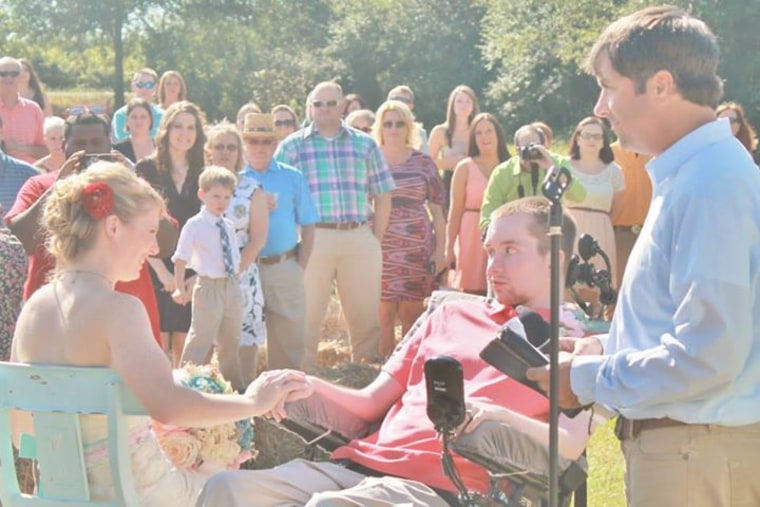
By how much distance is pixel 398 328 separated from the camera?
10.2 metres

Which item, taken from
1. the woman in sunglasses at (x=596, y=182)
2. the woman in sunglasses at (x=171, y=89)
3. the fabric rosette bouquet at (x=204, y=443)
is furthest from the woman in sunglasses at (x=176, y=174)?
the woman in sunglasses at (x=171, y=89)

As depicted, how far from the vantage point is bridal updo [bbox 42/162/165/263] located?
3.67m

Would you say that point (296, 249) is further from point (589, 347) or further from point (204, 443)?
Result: point (589, 347)

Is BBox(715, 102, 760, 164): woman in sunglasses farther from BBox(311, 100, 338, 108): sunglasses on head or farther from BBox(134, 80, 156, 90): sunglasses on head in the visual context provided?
BBox(134, 80, 156, 90): sunglasses on head

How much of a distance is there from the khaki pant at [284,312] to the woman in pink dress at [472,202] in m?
1.67

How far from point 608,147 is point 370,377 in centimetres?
326

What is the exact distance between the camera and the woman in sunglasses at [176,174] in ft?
24.7

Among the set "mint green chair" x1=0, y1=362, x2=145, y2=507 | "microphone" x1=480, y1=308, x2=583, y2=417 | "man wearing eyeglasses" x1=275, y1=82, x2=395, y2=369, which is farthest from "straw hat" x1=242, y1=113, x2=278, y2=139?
"microphone" x1=480, y1=308, x2=583, y2=417

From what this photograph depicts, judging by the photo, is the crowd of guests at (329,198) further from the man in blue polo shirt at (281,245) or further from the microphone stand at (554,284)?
the microphone stand at (554,284)

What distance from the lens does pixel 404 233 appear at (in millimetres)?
9523

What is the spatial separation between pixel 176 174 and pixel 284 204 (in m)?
0.81

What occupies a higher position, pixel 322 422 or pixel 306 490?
pixel 322 422

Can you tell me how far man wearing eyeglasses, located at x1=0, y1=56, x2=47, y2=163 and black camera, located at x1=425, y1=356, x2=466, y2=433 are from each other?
23.8 ft

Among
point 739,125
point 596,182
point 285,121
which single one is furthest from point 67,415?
point 285,121
